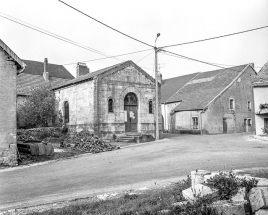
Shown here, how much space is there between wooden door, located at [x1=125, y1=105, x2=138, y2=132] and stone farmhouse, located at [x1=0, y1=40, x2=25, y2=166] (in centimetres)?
1109

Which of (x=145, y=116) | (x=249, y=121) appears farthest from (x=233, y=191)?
(x=249, y=121)

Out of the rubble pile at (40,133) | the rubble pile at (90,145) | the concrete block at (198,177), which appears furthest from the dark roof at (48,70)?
the concrete block at (198,177)

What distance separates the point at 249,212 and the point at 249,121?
3229 cm

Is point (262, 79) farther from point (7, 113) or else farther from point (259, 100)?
point (7, 113)

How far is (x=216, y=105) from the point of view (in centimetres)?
3150

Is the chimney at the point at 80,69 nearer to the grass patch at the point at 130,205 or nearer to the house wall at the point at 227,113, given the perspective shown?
the house wall at the point at 227,113

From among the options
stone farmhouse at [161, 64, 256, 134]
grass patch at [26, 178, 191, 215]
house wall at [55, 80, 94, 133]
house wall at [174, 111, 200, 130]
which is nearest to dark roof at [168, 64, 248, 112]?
stone farmhouse at [161, 64, 256, 134]

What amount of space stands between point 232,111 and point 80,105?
19071 millimetres

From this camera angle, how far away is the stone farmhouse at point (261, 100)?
23.3m

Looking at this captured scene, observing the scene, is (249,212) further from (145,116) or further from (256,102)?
(256,102)

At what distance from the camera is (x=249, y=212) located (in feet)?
16.7

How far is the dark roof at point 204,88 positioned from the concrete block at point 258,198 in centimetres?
2615

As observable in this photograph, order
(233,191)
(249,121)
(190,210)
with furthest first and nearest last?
(249,121)
(233,191)
(190,210)

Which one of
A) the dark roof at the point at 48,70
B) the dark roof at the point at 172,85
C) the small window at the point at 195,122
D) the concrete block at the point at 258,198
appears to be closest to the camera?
the concrete block at the point at 258,198
